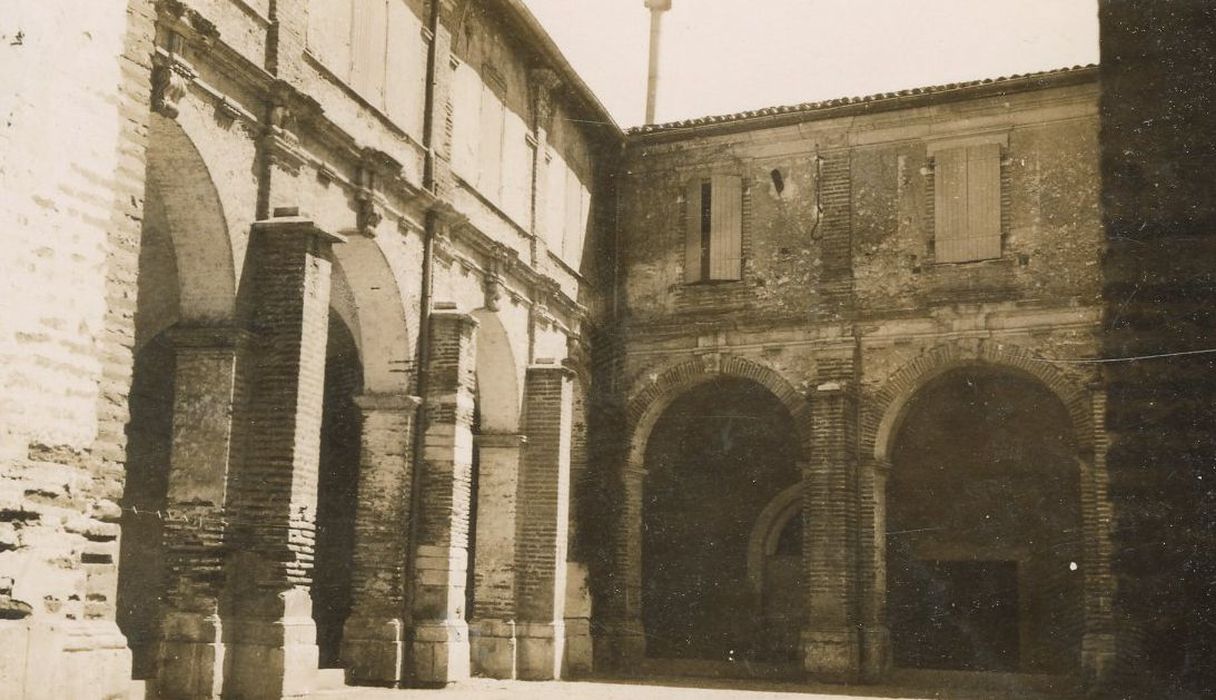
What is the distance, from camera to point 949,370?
744 inches

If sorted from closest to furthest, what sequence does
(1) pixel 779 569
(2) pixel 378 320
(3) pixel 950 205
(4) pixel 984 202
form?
(2) pixel 378 320 → (4) pixel 984 202 → (3) pixel 950 205 → (1) pixel 779 569

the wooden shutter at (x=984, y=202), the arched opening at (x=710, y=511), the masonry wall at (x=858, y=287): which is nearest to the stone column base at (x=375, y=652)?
the masonry wall at (x=858, y=287)

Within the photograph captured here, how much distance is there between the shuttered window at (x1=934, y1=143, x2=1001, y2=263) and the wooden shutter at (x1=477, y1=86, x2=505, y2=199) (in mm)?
6177

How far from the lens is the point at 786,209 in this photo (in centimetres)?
1972

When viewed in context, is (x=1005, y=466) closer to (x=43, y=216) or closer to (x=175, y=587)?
(x=175, y=587)

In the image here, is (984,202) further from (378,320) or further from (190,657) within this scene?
(190,657)

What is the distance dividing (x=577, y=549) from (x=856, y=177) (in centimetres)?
660

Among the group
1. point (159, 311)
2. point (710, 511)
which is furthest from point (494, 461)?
point (710, 511)

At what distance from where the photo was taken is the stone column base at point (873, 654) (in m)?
18.3

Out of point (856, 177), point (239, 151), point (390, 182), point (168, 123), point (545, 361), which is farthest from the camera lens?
point (856, 177)

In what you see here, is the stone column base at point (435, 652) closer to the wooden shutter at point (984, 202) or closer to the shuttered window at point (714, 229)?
the shuttered window at point (714, 229)

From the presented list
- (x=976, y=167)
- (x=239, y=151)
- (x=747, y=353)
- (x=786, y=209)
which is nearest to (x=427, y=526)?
(x=239, y=151)

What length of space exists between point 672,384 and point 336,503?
5126mm

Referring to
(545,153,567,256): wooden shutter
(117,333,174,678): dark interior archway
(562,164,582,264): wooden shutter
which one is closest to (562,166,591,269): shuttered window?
(562,164,582,264): wooden shutter
